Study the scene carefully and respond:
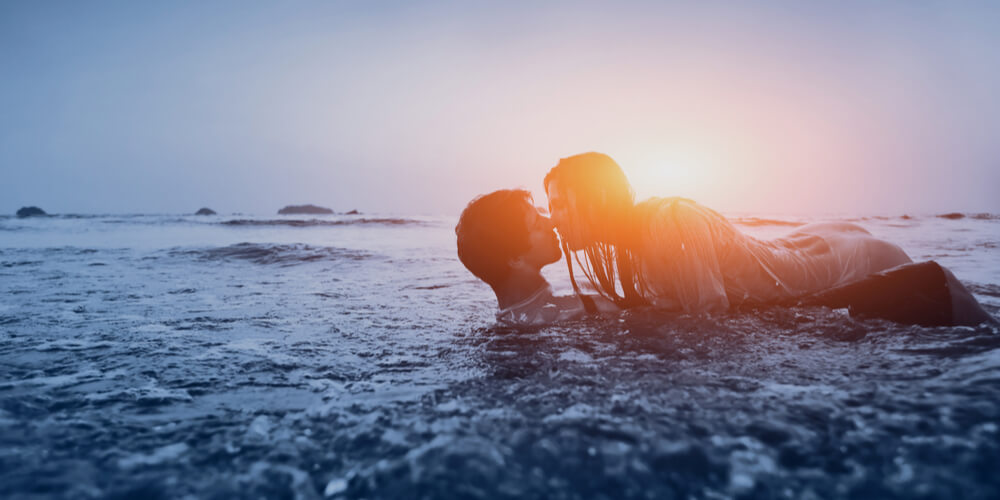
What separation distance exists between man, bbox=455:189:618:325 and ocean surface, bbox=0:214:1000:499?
1.14ft

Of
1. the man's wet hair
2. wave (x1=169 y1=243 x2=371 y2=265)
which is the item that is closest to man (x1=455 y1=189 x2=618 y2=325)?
the man's wet hair

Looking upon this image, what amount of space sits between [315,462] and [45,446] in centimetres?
128

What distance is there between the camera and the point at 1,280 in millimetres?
7551

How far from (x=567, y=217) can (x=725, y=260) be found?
143cm

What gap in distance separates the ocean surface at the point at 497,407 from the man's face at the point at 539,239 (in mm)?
663

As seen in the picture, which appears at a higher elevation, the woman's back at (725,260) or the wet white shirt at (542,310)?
the woman's back at (725,260)

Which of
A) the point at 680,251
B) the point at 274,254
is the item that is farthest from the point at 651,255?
the point at 274,254

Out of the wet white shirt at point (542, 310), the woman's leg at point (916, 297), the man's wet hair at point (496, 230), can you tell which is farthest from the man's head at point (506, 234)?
the woman's leg at point (916, 297)

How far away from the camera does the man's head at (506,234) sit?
4.33m

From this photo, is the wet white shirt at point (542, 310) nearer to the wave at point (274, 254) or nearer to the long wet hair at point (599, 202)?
the long wet hair at point (599, 202)

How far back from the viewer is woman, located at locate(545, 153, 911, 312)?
156 inches

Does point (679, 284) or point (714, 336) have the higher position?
point (679, 284)

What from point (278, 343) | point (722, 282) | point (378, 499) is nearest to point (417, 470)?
point (378, 499)

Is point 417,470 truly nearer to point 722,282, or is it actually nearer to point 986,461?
point 986,461
